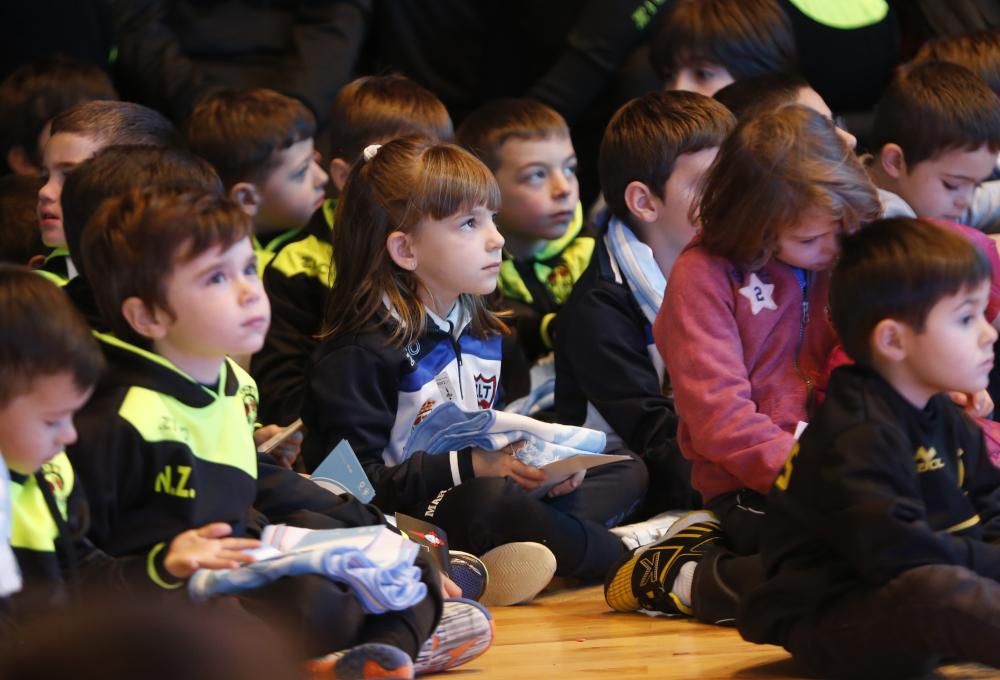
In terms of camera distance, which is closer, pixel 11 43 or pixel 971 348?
pixel 971 348

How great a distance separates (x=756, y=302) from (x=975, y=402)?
460 mm

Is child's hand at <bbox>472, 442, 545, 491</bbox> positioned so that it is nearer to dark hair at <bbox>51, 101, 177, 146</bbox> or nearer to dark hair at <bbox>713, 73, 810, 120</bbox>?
dark hair at <bbox>51, 101, 177, 146</bbox>

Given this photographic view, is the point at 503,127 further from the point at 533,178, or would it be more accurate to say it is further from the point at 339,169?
the point at 339,169

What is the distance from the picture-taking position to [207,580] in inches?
72.4

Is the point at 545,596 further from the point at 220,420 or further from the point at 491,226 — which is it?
the point at 220,420

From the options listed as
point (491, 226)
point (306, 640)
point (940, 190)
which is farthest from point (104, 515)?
point (940, 190)

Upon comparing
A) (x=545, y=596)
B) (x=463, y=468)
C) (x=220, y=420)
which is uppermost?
(x=220, y=420)

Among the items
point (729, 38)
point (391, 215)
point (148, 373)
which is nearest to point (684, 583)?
point (391, 215)

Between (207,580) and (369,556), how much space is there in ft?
0.70

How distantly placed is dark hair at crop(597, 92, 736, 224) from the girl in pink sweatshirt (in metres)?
0.50

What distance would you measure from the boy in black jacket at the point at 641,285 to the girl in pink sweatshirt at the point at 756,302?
0.42m

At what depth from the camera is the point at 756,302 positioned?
2533 mm

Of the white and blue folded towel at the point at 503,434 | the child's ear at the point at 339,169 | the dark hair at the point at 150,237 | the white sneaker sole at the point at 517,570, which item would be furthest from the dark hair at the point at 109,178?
the child's ear at the point at 339,169

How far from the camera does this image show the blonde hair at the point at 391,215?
2.79 metres
